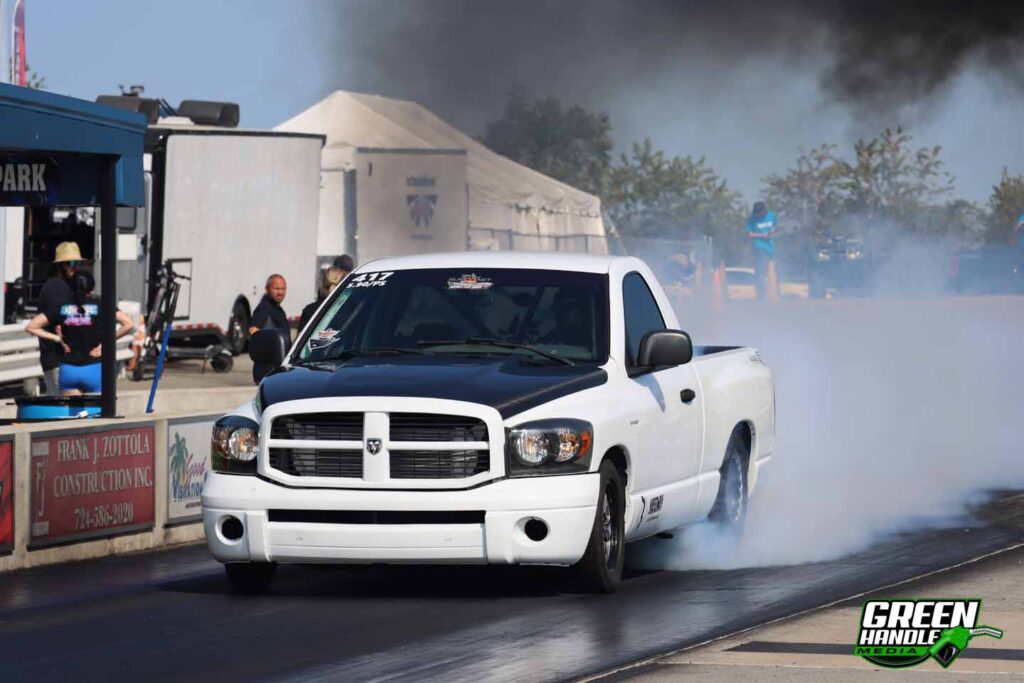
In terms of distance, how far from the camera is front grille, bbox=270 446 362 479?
10062 millimetres

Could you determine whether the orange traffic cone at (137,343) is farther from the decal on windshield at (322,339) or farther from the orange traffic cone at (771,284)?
the decal on windshield at (322,339)

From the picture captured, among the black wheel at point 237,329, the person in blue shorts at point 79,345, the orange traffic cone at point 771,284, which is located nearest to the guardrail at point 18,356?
the black wheel at point 237,329

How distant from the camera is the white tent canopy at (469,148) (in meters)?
45.0

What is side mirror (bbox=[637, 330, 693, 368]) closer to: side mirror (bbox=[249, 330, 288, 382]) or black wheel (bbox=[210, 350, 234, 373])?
side mirror (bbox=[249, 330, 288, 382])

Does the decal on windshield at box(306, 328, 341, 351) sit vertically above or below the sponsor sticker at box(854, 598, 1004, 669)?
above

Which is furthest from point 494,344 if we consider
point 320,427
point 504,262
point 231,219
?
point 231,219

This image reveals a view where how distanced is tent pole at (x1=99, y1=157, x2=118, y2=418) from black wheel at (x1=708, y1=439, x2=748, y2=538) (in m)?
4.11

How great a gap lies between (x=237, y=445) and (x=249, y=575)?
0.83 m

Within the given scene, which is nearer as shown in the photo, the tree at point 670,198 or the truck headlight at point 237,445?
the truck headlight at point 237,445

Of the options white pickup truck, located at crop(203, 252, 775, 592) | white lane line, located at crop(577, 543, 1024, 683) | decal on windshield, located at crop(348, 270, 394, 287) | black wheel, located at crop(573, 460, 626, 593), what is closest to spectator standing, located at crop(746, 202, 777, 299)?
white lane line, located at crop(577, 543, 1024, 683)

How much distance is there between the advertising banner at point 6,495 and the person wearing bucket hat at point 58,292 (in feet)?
16.3

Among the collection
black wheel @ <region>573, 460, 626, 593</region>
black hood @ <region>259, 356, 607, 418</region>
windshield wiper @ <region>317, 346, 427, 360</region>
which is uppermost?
windshield wiper @ <region>317, 346, 427, 360</region>

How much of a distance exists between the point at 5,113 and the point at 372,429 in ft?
12.0

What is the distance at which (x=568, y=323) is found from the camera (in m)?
11.2
